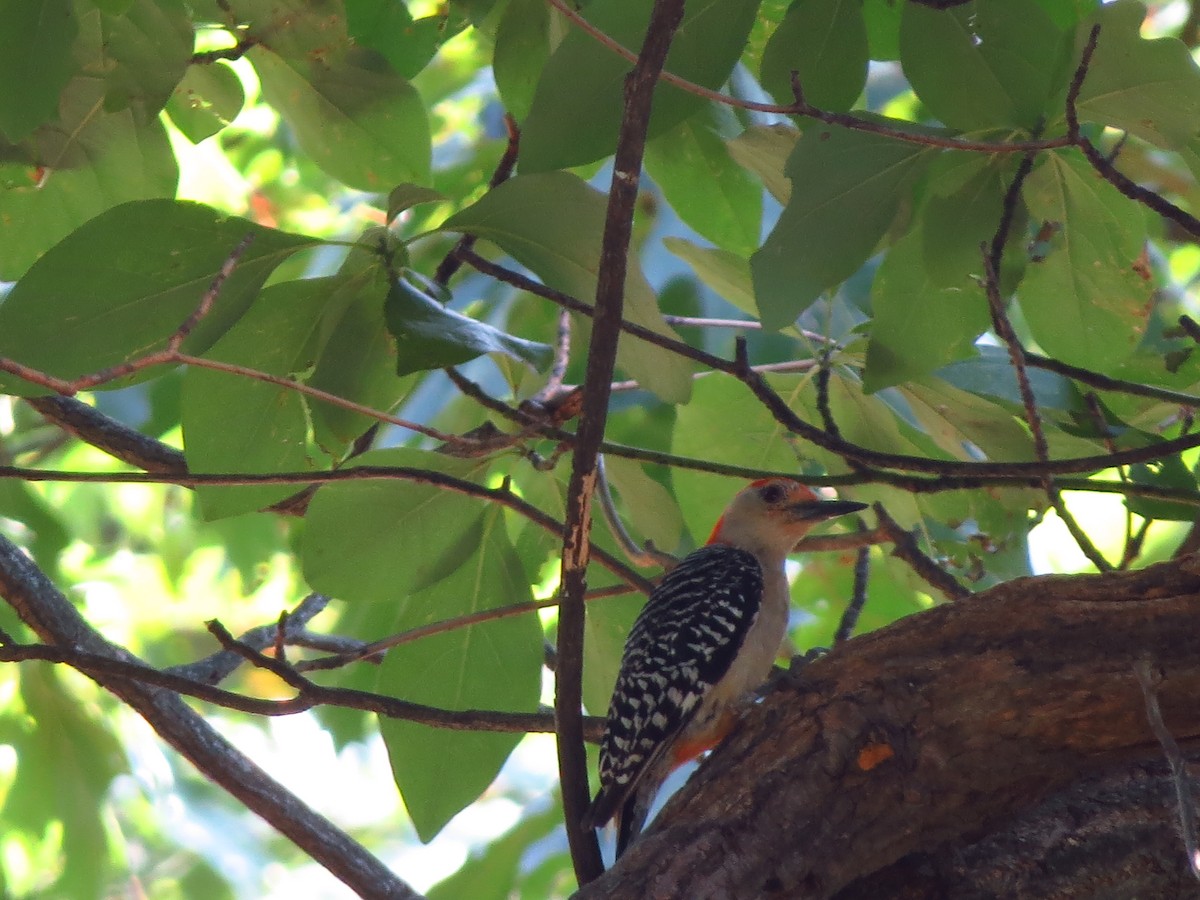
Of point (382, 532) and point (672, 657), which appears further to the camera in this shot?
point (672, 657)

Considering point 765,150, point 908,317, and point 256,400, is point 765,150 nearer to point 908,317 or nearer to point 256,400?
point 908,317

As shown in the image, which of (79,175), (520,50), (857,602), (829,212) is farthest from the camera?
(857,602)

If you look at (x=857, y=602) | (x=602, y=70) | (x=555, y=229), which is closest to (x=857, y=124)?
(x=602, y=70)

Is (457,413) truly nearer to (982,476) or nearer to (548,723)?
(548,723)

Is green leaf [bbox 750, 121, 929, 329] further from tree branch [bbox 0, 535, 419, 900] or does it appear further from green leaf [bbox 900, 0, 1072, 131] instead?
tree branch [bbox 0, 535, 419, 900]

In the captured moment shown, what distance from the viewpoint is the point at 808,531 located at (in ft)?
16.4

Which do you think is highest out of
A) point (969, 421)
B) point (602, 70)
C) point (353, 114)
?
point (353, 114)

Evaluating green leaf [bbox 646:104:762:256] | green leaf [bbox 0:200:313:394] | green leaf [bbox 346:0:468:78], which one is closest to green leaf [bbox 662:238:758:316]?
green leaf [bbox 646:104:762:256]

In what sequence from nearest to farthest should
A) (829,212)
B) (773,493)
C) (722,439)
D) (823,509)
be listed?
(829,212) → (722,439) → (823,509) → (773,493)

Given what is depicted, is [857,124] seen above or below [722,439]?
below

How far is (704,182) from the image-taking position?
344 centimetres

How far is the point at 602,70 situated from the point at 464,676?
168 cm

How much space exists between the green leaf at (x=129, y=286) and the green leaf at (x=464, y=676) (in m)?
0.94

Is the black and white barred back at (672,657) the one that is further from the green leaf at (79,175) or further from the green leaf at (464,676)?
the green leaf at (79,175)
